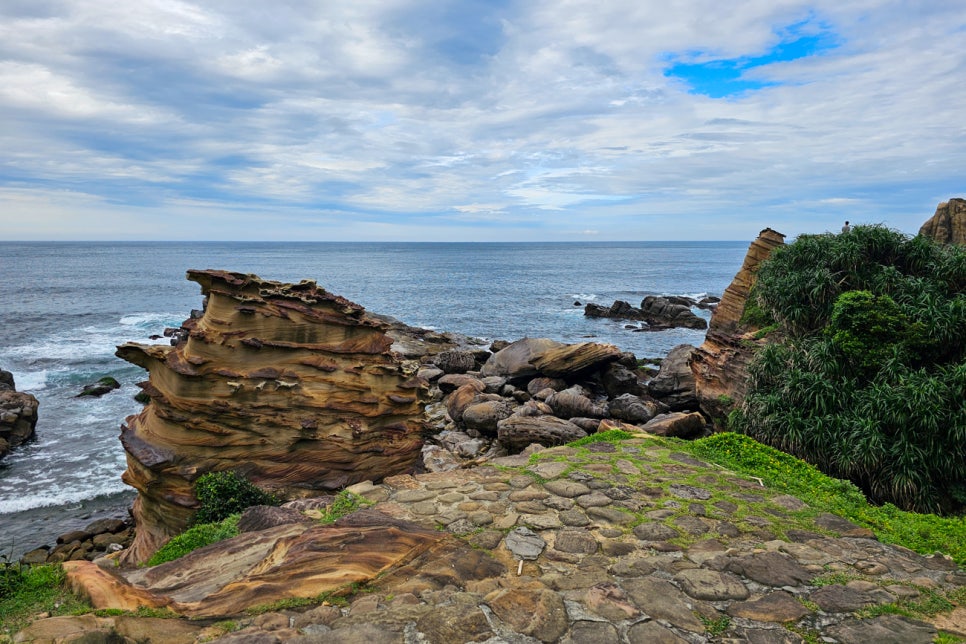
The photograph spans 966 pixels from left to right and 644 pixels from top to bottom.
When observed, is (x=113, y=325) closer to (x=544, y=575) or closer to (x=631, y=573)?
(x=544, y=575)

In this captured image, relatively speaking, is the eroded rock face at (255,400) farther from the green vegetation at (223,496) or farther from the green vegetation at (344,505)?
the green vegetation at (344,505)

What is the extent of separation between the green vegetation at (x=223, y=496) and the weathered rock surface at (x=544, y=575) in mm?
4427

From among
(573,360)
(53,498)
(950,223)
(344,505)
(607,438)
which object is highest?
(950,223)

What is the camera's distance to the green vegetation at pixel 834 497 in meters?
6.66

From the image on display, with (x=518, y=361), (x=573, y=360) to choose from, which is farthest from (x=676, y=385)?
(x=518, y=361)

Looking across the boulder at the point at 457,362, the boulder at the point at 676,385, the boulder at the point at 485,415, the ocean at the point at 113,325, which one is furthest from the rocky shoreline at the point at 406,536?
the boulder at the point at 457,362

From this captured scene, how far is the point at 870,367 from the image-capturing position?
40.9 feet

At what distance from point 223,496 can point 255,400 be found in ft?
6.10

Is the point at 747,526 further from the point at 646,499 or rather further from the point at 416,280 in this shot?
the point at 416,280

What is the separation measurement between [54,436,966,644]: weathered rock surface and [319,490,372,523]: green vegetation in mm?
242

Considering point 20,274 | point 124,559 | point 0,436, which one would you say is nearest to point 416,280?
point 20,274

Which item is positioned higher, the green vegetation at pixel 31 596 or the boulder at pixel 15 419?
the green vegetation at pixel 31 596

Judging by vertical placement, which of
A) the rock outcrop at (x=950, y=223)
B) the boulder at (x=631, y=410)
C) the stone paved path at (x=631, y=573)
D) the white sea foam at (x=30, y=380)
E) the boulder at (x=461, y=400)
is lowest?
the white sea foam at (x=30, y=380)

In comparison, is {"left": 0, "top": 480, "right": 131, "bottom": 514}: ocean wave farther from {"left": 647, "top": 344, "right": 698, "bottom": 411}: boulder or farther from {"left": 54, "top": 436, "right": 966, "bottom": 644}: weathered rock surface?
{"left": 647, "top": 344, "right": 698, "bottom": 411}: boulder
